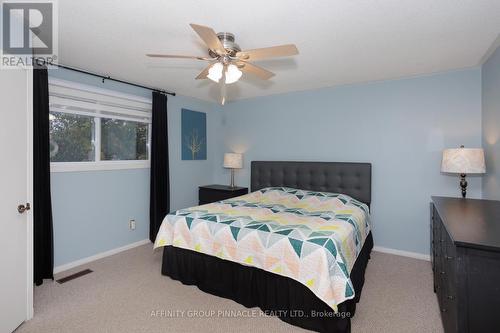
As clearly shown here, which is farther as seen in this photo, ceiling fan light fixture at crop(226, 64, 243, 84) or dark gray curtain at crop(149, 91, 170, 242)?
dark gray curtain at crop(149, 91, 170, 242)

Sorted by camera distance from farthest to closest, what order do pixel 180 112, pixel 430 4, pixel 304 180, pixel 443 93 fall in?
pixel 180 112 < pixel 304 180 < pixel 443 93 < pixel 430 4

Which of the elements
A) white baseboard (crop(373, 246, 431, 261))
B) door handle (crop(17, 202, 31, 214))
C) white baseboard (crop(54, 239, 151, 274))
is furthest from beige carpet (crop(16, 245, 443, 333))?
door handle (crop(17, 202, 31, 214))

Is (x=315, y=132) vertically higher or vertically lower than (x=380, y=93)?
lower

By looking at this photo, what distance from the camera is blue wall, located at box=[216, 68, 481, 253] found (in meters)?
3.32

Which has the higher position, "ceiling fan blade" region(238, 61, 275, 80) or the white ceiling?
the white ceiling

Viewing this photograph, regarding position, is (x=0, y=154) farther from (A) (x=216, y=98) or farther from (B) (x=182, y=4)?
(A) (x=216, y=98)

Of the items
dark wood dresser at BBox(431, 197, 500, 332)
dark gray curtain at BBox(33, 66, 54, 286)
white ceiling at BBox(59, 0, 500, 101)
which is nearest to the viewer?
dark wood dresser at BBox(431, 197, 500, 332)

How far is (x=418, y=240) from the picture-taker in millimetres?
3559

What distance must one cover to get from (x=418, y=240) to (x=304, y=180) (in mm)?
1714

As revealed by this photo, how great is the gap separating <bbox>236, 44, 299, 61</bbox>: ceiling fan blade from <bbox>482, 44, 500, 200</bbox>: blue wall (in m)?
2.20

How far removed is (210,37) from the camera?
1.83m

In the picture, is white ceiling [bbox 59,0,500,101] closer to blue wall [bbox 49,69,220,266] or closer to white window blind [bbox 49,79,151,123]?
white window blind [bbox 49,79,151,123]

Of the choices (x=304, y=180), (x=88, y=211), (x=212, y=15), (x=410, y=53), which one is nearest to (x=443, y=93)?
(x=410, y=53)

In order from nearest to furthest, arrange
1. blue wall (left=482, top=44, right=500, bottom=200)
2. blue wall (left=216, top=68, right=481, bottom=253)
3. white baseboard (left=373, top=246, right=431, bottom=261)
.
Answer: blue wall (left=482, top=44, right=500, bottom=200) → blue wall (left=216, top=68, right=481, bottom=253) → white baseboard (left=373, top=246, right=431, bottom=261)
